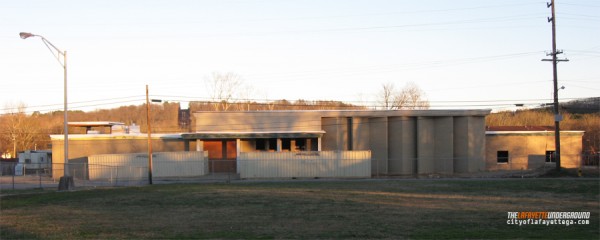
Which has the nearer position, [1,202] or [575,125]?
[1,202]

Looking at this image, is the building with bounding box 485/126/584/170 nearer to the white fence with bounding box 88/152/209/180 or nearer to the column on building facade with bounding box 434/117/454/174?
the column on building facade with bounding box 434/117/454/174

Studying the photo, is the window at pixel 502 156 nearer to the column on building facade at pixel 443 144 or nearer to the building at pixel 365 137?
the building at pixel 365 137

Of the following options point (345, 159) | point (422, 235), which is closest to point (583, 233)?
point (422, 235)

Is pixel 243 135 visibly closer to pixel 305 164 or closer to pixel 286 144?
pixel 286 144

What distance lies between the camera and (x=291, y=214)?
21.2 meters

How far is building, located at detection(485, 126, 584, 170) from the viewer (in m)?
63.0

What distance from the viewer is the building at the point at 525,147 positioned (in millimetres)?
63031

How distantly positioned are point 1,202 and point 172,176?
84.9 ft

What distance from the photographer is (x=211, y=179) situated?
51781 millimetres

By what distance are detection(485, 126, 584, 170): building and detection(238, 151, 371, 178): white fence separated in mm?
18569

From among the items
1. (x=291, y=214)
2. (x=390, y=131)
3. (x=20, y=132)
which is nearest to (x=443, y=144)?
(x=390, y=131)

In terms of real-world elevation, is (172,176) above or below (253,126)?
below

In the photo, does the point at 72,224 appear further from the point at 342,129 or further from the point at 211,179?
the point at 342,129

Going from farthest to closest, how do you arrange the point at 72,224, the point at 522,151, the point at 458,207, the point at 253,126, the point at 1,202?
the point at 522,151 → the point at 253,126 → the point at 1,202 → the point at 458,207 → the point at 72,224
